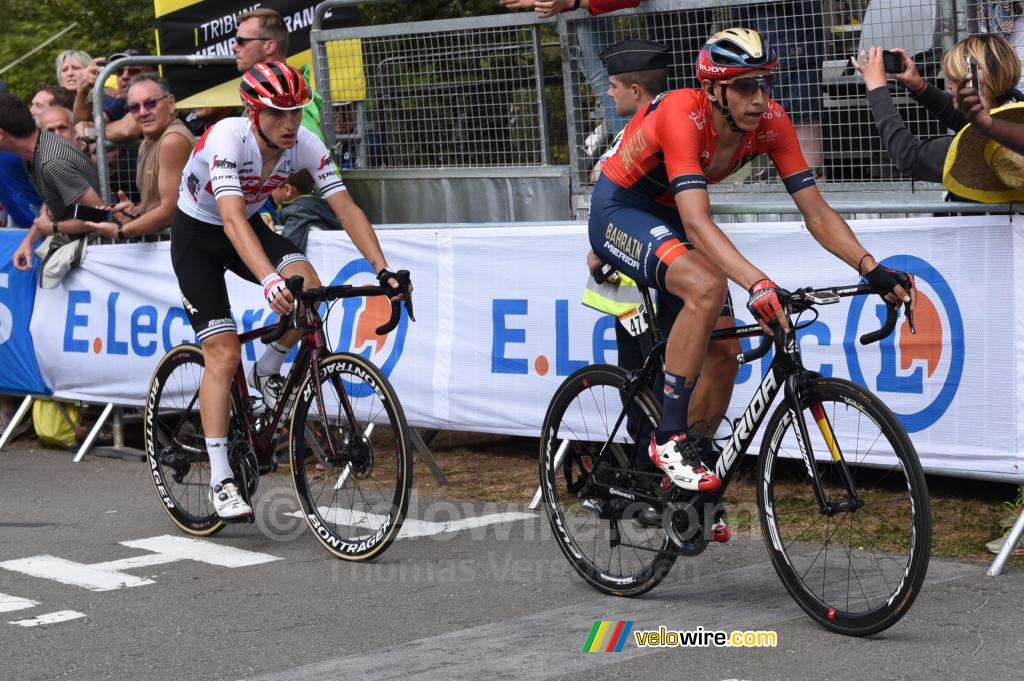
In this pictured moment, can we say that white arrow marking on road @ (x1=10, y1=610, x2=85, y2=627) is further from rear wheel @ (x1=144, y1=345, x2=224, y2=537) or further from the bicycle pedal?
rear wheel @ (x1=144, y1=345, x2=224, y2=537)

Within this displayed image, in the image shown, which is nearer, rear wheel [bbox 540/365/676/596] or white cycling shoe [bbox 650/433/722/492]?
white cycling shoe [bbox 650/433/722/492]

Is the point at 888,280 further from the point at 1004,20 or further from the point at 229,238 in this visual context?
the point at 229,238

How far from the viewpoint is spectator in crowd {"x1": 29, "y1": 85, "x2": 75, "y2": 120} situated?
37.2ft

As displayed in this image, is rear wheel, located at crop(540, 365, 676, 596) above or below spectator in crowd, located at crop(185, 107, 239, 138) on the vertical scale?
below

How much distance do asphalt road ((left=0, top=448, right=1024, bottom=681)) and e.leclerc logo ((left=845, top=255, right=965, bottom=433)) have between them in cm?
74

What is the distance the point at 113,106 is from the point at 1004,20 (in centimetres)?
671

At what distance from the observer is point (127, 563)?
641 centimetres

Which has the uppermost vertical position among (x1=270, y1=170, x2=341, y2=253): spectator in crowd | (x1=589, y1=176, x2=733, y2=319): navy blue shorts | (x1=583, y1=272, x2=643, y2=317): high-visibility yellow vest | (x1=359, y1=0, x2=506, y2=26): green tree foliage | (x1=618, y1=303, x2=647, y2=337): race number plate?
(x1=359, y1=0, x2=506, y2=26): green tree foliage

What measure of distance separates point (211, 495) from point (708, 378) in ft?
8.61

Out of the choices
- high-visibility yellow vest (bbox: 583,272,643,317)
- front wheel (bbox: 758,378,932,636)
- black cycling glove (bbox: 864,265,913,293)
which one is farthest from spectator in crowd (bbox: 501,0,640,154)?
black cycling glove (bbox: 864,265,913,293)

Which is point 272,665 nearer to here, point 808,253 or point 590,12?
point 808,253

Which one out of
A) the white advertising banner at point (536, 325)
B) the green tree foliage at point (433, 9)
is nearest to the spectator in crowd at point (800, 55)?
the white advertising banner at point (536, 325)

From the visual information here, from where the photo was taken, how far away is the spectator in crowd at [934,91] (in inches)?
233

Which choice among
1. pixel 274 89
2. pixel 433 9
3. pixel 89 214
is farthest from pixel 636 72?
pixel 433 9
